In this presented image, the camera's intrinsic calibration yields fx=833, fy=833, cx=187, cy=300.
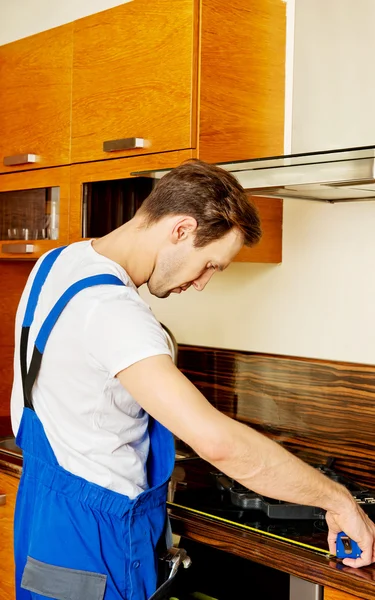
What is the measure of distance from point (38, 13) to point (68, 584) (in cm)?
228

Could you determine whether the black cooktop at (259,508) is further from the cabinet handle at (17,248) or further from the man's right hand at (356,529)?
the cabinet handle at (17,248)

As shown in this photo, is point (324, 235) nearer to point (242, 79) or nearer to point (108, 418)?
point (242, 79)

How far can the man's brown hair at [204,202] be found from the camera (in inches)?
62.2

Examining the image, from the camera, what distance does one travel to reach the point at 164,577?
5.93 feet

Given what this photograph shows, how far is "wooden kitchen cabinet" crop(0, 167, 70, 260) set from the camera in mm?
2648

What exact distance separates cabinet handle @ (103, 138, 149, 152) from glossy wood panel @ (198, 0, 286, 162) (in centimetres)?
21

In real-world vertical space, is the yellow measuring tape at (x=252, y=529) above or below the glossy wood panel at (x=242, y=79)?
below

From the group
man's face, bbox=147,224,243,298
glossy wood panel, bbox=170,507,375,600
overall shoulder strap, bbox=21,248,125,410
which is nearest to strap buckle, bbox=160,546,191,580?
glossy wood panel, bbox=170,507,375,600

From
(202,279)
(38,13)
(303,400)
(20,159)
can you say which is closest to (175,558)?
(202,279)

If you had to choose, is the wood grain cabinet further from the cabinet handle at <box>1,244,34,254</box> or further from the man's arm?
the man's arm

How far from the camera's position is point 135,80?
2.38 m

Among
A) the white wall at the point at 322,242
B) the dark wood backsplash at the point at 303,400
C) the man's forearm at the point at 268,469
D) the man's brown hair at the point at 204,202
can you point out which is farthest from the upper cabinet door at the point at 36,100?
the man's forearm at the point at 268,469

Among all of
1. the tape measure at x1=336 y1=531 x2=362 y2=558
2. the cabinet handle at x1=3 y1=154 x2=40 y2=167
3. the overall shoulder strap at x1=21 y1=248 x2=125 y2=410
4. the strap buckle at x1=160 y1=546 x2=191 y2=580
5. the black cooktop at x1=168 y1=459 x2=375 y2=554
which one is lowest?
the strap buckle at x1=160 y1=546 x2=191 y2=580

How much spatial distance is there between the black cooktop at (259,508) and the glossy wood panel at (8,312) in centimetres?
124
